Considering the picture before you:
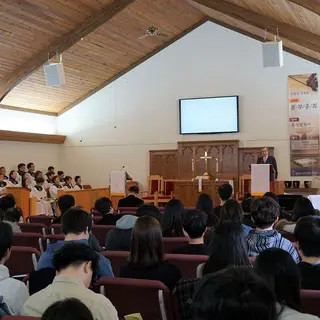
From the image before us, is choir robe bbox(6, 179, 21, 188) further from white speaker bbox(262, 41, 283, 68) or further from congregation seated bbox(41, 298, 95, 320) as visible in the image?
congregation seated bbox(41, 298, 95, 320)

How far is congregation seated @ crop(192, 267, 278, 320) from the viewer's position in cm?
93

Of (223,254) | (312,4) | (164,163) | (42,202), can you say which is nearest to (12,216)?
(223,254)

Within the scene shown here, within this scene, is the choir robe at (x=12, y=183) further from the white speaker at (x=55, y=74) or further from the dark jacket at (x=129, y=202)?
the dark jacket at (x=129, y=202)

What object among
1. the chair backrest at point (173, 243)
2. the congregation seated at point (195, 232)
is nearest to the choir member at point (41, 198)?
the chair backrest at point (173, 243)

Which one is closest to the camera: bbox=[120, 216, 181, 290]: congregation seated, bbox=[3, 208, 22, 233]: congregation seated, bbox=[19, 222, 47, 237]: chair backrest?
bbox=[120, 216, 181, 290]: congregation seated

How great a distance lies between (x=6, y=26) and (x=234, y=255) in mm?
8531

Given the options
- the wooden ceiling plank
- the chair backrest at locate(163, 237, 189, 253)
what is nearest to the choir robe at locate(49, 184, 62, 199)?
the wooden ceiling plank

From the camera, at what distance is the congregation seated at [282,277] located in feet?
5.42

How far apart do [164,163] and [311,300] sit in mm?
11511

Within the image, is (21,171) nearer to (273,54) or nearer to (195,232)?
(273,54)

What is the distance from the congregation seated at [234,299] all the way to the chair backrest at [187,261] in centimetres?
204

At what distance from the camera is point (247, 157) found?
12.8m

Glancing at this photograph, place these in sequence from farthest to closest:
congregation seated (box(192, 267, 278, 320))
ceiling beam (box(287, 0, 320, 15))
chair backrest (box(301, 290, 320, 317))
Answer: ceiling beam (box(287, 0, 320, 15)) → chair backrest (box(301, 290, 320, 317)) → congregation seated (box(192, 267, 278, 320))

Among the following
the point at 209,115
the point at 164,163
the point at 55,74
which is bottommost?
the point at 164,163
